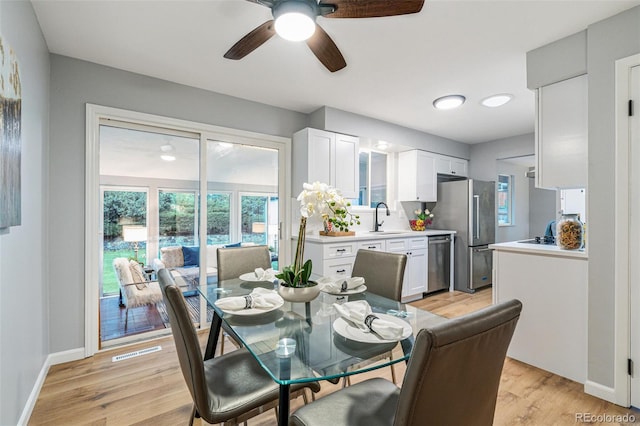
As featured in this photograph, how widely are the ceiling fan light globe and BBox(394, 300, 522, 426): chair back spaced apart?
1.47m

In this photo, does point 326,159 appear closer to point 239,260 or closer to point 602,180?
point 239,260

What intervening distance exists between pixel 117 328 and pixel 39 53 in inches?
93.6

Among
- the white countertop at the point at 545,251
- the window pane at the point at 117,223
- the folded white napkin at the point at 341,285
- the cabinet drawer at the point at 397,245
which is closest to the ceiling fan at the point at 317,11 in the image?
the folded white napkin at the point at 341,285

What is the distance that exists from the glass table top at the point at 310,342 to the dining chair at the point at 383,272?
0.25 metres

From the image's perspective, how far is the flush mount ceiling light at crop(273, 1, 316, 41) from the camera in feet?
4.62

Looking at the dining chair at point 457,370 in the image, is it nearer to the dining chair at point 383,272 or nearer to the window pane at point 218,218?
the dining chair at point 383,272

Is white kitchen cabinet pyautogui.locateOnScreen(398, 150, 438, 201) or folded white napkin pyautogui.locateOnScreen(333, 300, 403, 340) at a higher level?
white kitchen cabinet pyautogui.locateOnScreen(398, 150, 438, 201)

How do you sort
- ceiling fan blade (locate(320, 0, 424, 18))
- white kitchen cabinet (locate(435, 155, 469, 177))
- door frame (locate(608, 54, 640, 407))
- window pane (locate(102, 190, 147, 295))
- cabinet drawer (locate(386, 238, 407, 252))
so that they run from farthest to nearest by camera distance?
white kitchen cabinet (locate(435, 155, 469, 177))
cabinet drawer (locate(386, 238, 407, 252))
window pane (locate(102, 190, 147, 295))
door frame (locate(608, 54, 640, 407))
ceiling fan blade (locate(320, 0, 424, 18))

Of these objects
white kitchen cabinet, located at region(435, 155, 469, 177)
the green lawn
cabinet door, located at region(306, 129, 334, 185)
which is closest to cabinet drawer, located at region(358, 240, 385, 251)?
cabinet door, located at region(306, 129, 334, 185)

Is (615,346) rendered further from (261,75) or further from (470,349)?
(261,75)

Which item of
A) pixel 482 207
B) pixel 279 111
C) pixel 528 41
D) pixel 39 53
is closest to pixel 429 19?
pixel 528 41

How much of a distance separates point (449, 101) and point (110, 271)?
3868 mm

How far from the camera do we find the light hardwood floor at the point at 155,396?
1.76m

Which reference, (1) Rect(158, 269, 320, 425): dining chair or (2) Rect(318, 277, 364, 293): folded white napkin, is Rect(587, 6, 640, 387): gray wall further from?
(1) Rect(158, 269, 320, 425): dining chair
